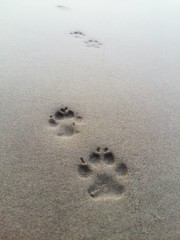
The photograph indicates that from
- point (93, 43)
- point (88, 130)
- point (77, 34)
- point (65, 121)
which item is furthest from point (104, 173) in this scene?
point (77, 34)

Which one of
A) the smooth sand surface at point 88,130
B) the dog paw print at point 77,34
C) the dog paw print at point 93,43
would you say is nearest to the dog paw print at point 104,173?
the smooth sand surface at point 88,130

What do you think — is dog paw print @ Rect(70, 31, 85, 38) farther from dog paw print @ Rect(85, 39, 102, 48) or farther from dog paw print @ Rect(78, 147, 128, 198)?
dog paw print @ Rect(78, 147, 128, 198)

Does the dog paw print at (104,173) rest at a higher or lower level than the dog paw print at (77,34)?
lower

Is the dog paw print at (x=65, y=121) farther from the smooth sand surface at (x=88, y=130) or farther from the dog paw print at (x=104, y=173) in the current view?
the dog paw print at (x=104, y=173)

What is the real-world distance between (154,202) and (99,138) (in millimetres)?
525

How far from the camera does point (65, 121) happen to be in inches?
80.7

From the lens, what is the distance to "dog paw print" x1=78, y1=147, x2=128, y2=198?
5.42 ft

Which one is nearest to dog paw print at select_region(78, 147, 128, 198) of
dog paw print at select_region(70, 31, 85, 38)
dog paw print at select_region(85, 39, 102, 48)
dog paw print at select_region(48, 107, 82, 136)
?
dog paw print at select_region(48, 107, 82, 136)

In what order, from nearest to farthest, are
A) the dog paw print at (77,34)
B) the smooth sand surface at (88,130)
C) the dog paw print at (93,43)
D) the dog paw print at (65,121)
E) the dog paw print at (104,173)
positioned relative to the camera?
the smooth sand surface at (88,130)
the dog paw print at (104,173)
the dog paw print at (65,121)
the dog paw print at (93,43)
the dog paw print at (77,34)

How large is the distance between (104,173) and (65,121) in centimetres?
48

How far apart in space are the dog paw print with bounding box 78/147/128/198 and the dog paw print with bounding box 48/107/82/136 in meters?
0.24

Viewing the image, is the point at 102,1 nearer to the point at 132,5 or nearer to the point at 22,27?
the point at 132,5

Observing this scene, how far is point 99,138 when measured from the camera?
196 centimetres

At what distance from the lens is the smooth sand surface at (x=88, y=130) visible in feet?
5.04
